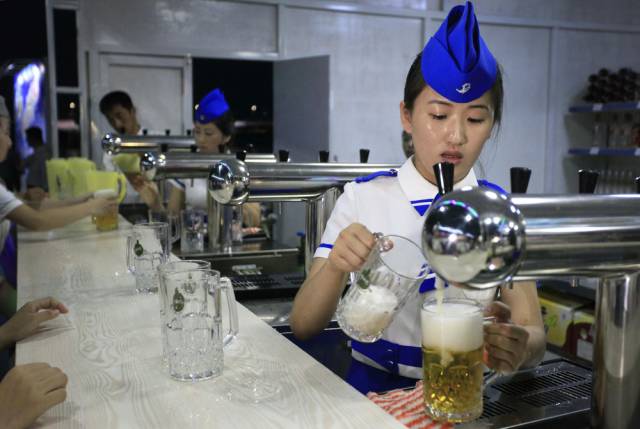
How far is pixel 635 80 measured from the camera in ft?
19.8

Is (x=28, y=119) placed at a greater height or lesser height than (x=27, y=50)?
lesser

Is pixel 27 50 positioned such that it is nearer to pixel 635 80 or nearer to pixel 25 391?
pixel 25 391

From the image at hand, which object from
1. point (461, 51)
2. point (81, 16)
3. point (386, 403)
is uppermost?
point (81, 16)

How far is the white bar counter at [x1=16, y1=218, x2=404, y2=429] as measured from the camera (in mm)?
771

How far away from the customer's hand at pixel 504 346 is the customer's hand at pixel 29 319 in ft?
2.58

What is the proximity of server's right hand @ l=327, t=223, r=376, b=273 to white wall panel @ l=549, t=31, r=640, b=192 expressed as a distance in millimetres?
6497

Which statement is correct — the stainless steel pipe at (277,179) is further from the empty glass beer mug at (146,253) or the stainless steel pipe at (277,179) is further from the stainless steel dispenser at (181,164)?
the stainless steel dispenser at (181,164)

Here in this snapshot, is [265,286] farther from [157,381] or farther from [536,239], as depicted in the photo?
[536,239]

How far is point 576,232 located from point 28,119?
5677mm

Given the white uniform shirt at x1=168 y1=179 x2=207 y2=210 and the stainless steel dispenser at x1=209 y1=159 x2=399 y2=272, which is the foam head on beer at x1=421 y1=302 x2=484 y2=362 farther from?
the white uniform shirt at x1=168 y1=179 x2=207 y2=210

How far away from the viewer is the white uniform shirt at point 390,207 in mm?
1285

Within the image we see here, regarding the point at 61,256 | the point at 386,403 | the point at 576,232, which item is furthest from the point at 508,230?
the point at 61,256

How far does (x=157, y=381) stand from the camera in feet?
2.94

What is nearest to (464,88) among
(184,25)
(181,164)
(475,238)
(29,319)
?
(475,238)
